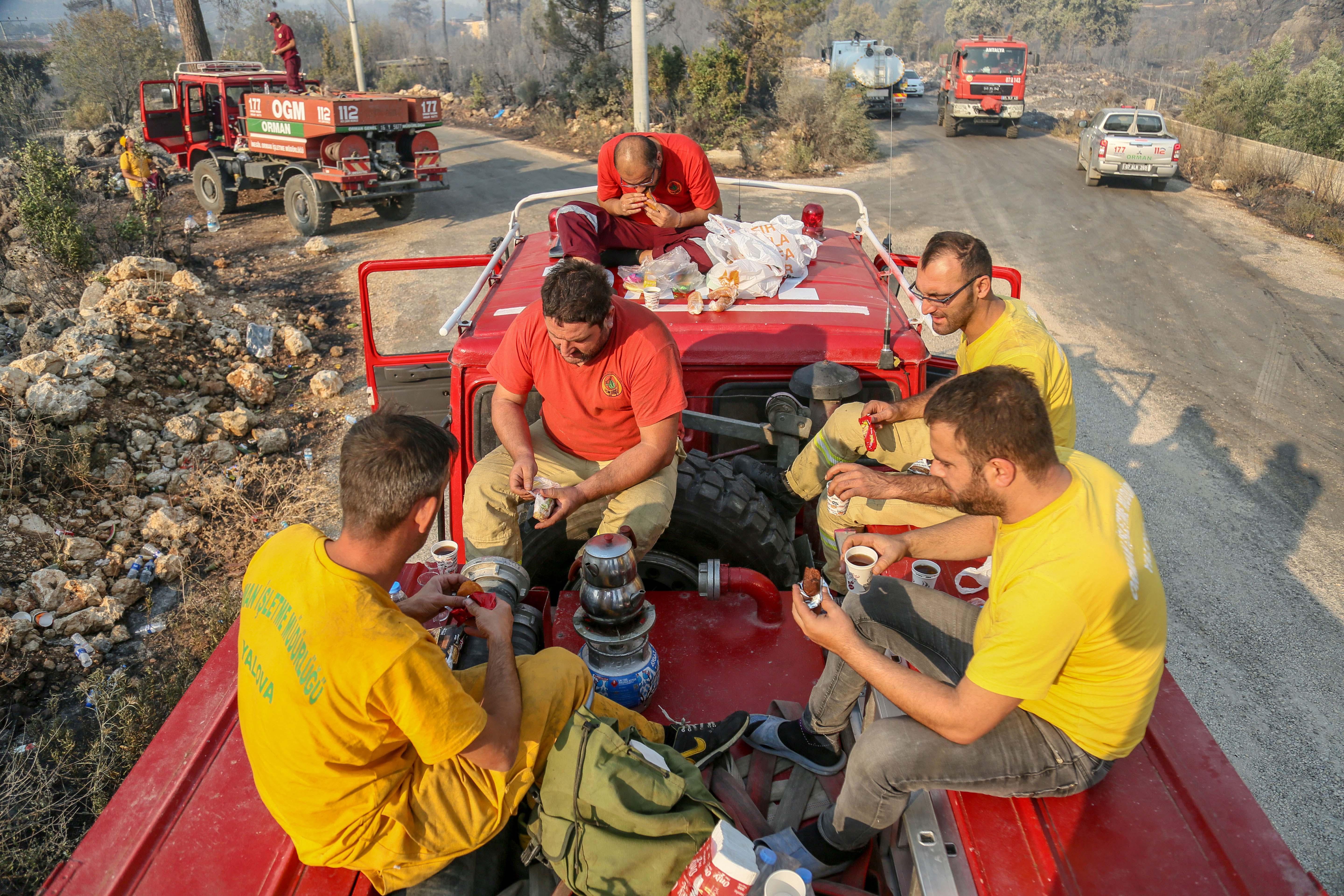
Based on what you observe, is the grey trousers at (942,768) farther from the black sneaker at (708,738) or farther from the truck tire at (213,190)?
the truck tire at (213,190)

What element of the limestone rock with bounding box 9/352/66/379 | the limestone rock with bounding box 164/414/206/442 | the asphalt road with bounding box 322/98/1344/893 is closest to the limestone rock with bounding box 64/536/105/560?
the limestone rock with bounding box 164/414/206/442

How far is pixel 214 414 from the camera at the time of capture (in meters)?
7.04

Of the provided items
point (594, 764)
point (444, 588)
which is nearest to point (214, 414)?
point (444, 588)

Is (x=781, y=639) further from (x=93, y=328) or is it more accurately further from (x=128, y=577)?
(x=93, y=328)

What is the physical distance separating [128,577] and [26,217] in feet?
22.9

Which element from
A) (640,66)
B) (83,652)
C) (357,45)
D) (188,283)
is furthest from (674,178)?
(357,45)

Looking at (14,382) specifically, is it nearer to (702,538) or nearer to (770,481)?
(702,538)

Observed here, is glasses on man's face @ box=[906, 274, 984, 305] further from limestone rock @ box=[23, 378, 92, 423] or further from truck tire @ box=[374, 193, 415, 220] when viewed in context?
truck tire @ box=[374, 193, 415, 220]

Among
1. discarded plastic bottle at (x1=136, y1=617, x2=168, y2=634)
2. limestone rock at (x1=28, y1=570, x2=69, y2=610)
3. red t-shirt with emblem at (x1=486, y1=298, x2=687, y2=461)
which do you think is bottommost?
discarded plastic bottle at (x1=136, y1=617, x2=168, y2=634)

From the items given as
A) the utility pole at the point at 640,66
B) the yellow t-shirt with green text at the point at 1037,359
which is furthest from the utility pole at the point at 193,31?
the yellow t-shirt with green text at the point at 1037,359

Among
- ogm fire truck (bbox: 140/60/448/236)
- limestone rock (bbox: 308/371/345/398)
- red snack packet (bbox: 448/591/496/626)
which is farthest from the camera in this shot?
ogm fire truck (bbox: 140/60/448/236)

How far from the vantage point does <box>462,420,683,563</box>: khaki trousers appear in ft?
11.1

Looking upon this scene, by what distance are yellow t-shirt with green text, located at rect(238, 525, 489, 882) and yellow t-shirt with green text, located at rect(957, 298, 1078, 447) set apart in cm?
255

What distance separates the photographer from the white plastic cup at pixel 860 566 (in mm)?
2801
